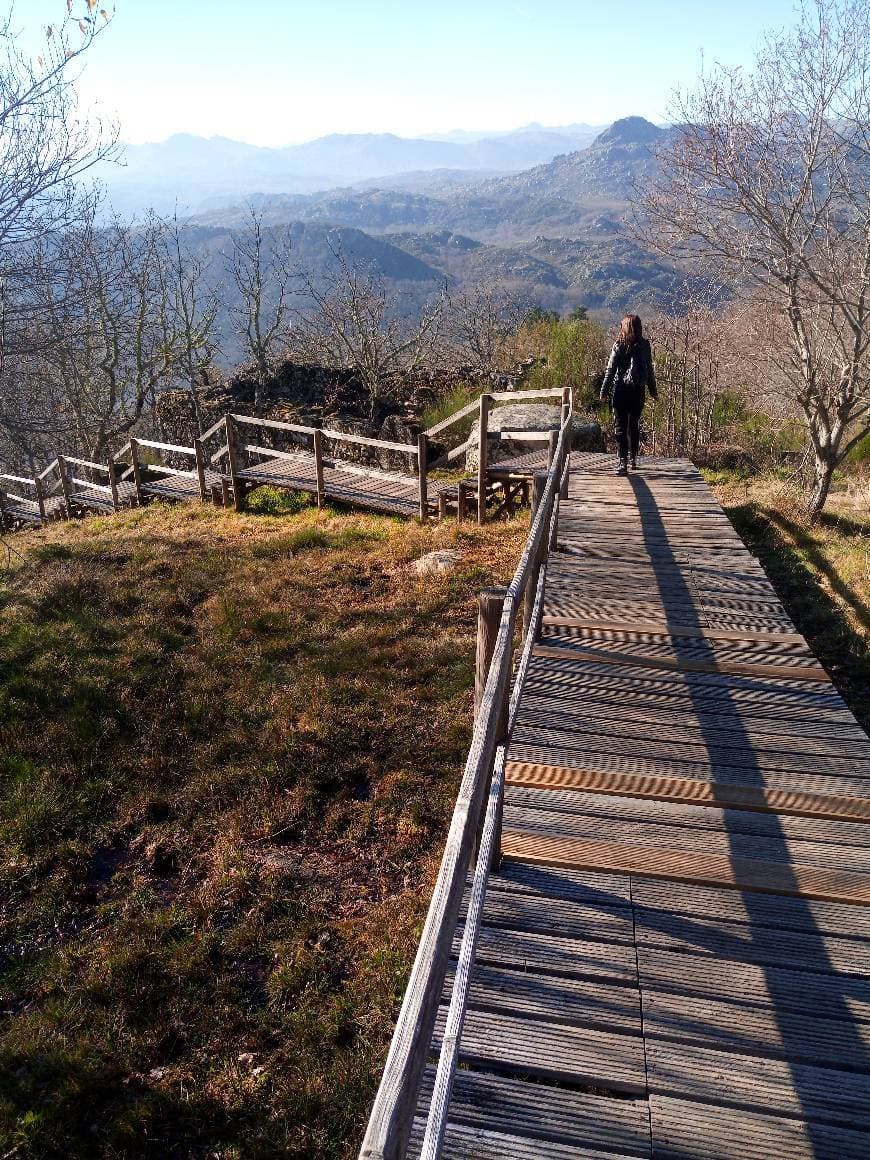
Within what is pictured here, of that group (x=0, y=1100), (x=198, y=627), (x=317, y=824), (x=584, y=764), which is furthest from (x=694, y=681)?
(x=198, y=627)

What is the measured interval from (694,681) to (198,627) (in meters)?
5.27

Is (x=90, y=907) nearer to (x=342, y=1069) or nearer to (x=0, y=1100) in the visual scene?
(x=0, y=1100)

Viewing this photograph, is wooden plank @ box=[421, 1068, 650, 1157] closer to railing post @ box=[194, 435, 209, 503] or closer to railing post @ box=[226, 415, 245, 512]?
railing post @ box=[226, 415, 245, 512]

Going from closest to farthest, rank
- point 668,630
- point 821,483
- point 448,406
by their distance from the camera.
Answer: point 668,630, point 821,483, point 448,406

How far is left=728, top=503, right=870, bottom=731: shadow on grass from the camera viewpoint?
22.8 feet

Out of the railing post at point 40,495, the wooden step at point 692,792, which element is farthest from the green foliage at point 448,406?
the wooden step at point 692,792

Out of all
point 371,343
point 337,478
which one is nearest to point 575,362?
point 371,343

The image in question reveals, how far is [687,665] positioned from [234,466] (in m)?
10.4

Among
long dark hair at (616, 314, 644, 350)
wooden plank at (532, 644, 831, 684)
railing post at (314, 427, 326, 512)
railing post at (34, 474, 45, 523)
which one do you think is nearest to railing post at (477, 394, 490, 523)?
long dark hair at (616, 314, 644, 350)

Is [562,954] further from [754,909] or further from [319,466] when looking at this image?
[319,466]

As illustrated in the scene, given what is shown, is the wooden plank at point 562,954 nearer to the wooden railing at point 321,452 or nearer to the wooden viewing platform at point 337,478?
the wooden viewing platform at point 337,478

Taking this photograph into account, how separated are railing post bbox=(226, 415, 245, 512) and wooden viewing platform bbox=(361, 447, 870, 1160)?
9343 millimetres

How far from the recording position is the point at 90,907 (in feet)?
14.9

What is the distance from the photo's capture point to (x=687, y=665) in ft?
18.6
